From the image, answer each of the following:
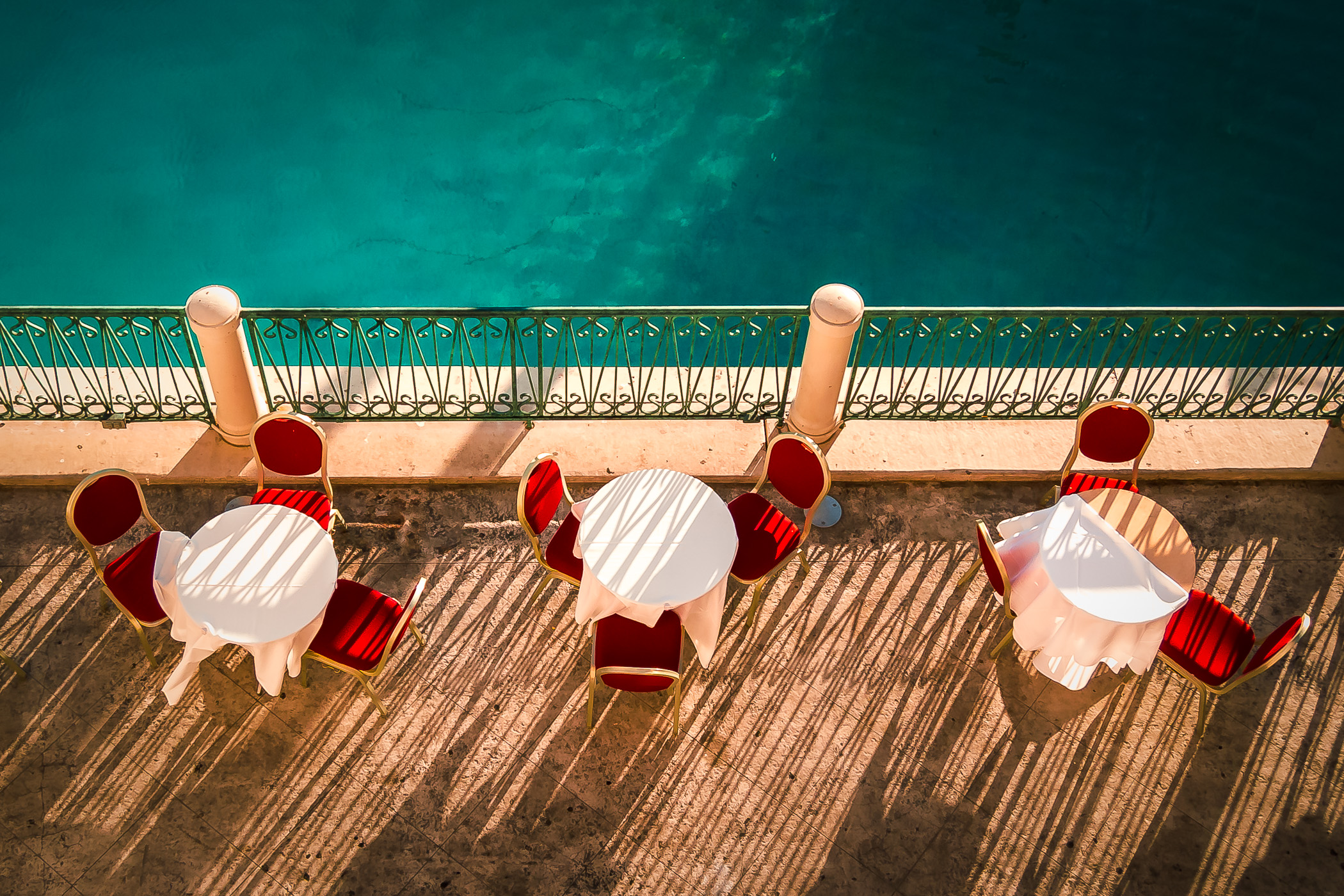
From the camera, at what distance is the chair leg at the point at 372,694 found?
15.1 feet

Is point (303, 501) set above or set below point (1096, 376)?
below

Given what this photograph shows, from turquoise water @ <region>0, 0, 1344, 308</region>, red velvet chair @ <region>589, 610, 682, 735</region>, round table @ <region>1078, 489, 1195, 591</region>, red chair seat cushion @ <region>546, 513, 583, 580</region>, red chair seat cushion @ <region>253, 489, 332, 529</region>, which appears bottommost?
turquoise water @ <region>0, 0, 1344, 308</region>

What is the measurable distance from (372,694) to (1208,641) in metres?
4.52

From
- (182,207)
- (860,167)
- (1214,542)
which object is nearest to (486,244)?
(182,207)

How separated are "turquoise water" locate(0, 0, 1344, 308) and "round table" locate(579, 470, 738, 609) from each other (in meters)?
6.83

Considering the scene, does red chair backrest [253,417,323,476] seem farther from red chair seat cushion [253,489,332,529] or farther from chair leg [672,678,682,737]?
chair leg [672,678,682,737]

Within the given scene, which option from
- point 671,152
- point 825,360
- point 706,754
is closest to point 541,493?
point 706,754

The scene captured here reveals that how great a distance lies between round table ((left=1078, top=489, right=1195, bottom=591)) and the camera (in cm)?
482

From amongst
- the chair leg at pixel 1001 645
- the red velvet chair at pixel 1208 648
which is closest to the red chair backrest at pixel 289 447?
the chair leg at pixel 1001 645

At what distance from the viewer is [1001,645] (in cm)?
506

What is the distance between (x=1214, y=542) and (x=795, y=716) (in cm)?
315

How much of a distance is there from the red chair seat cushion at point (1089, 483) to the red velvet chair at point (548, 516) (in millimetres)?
3034

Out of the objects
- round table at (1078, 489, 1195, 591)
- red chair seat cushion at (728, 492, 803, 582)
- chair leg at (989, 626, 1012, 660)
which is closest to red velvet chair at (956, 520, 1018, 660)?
chair leg at (989, 626, 1012, 660)

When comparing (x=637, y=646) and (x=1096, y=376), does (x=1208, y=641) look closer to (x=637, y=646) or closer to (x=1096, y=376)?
(x=1096, y=376)
